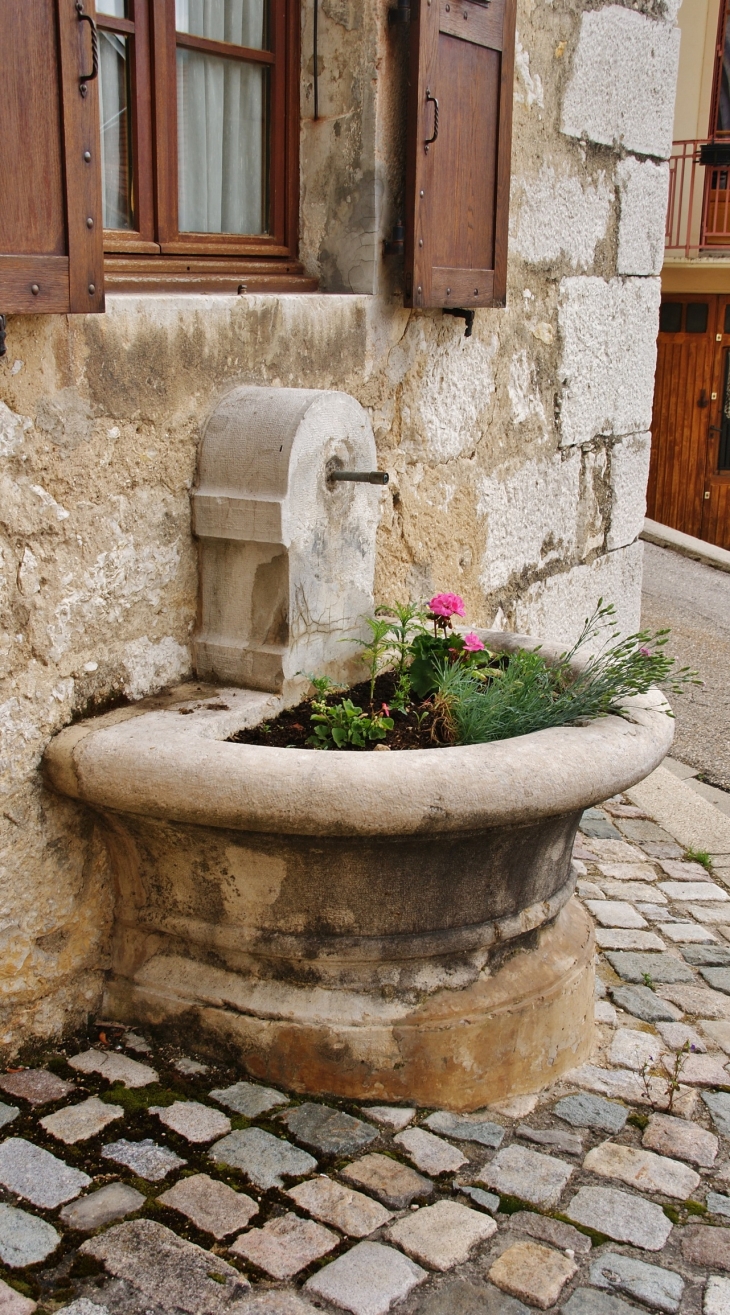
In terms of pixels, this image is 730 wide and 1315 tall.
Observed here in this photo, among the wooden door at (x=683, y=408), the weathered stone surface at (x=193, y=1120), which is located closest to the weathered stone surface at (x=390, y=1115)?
the weathered stone surface at (x=193, y=1120)

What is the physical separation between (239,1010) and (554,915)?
0.72 metres

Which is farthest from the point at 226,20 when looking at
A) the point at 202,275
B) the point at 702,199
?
the point at 702,199

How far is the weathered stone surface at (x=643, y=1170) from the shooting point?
225 centimetres

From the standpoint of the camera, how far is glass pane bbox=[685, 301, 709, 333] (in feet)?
40.8

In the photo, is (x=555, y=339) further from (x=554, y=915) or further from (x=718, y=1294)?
(x=718, y=1294)

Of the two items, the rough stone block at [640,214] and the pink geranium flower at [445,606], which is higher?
the rough stone block at [640,214]

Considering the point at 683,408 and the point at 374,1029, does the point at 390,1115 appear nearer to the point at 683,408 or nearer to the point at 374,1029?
the point at 374,1029

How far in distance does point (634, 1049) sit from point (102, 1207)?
4.17ft

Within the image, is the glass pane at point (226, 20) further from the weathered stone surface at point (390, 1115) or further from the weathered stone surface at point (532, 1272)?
the weathered stone surface at point (532, 1272)

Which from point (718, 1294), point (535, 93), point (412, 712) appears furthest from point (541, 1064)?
point (535, 93)

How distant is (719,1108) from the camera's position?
254 centimetres

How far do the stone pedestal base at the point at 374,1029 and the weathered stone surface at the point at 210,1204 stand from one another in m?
0.33

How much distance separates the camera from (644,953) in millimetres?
3254

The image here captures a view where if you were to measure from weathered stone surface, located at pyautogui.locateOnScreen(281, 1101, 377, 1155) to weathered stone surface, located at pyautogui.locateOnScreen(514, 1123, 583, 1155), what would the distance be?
31 centimetres
